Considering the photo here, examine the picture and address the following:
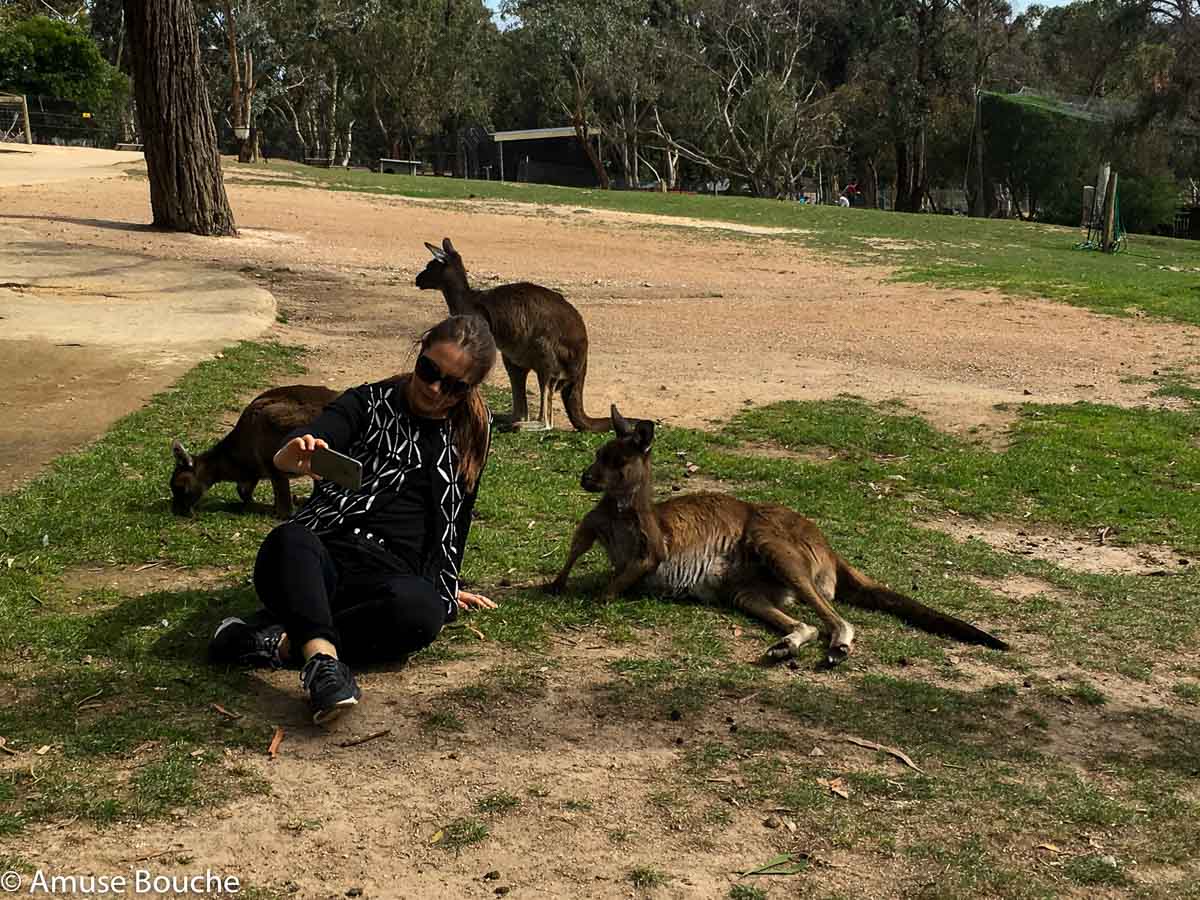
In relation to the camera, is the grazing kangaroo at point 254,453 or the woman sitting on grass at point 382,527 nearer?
the woman sitting on grass at point 382,527

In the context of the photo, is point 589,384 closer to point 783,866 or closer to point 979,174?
point 783,866

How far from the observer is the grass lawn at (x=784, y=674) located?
376 centimetres

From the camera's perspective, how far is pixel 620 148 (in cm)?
5822

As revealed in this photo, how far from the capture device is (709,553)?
584 centimetres

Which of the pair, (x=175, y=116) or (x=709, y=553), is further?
(x=175, y=116)

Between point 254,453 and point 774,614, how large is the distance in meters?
2.88

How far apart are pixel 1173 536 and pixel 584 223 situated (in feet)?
67.7

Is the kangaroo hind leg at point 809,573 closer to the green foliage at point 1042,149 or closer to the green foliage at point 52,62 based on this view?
the green foliage at point 1042,149

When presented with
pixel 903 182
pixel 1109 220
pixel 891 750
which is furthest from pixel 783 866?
pixel 903 182

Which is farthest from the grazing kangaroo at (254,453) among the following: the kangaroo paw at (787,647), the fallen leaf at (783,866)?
the fallen leaf at (783,866)

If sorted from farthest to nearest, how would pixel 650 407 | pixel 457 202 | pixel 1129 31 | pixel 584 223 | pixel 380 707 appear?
pixel 1129 31 < pixel 457 202 < pixel 584 223 < pixel 650 407 < pixel 380 707

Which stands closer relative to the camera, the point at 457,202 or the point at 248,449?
the point at 248,449

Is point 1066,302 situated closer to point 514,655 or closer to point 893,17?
point 514,655

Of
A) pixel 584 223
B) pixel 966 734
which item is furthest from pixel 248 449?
pixel 584 223
